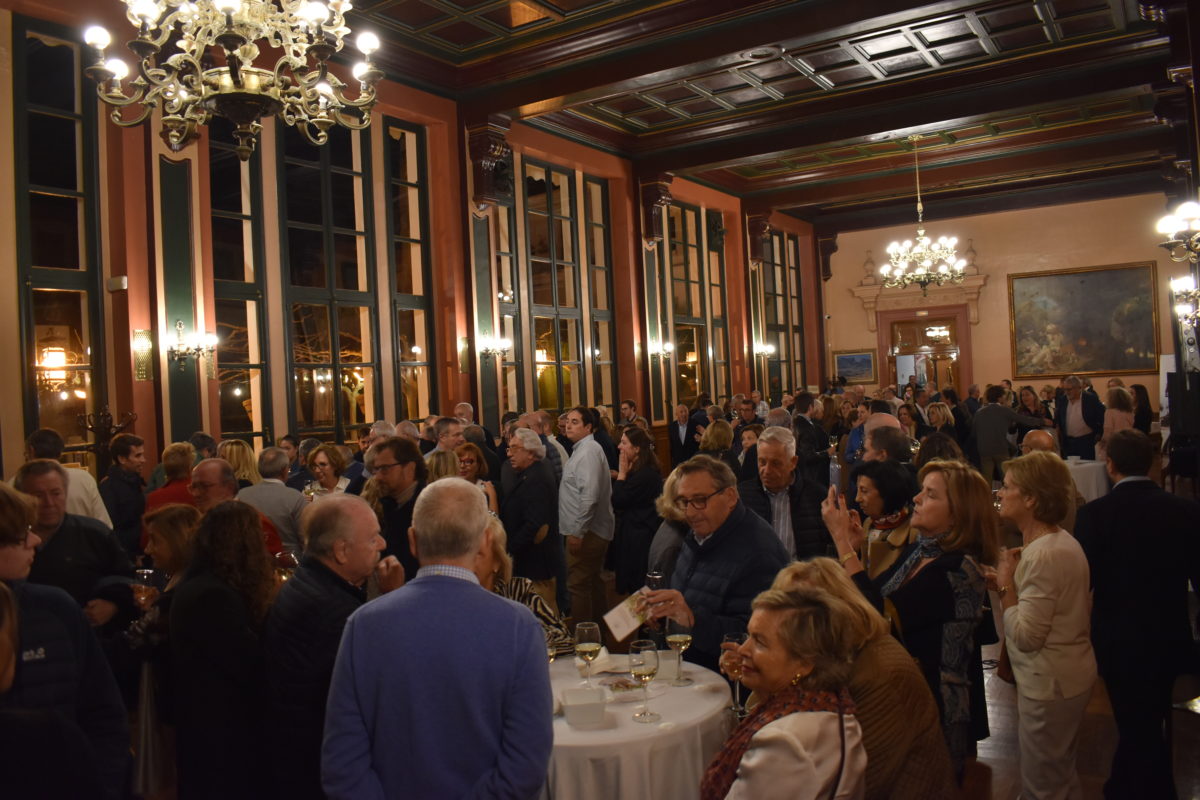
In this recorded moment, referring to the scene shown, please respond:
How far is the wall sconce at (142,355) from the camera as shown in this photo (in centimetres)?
766

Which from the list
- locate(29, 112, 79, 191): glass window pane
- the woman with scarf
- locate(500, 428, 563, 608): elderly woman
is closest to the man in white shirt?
locate(500, 428, 563, 608): elderly woman

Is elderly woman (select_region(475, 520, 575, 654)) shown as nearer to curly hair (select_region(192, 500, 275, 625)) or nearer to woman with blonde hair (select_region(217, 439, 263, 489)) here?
curly hair (select_region(192, 500, 275, 625))

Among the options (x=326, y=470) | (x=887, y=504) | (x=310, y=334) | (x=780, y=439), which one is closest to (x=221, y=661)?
(x=887, y=504)

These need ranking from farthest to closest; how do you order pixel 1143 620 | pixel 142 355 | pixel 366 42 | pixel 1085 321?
pixel 1085 321, pixel 142 355, pixel 366 42, pixel 1143 620

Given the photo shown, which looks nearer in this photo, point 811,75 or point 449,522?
point 449,522

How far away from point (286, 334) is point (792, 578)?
7.98 m

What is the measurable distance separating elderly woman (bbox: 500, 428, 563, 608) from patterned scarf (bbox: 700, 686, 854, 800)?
3344 millimetres

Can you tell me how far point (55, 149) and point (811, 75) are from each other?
8.71 m

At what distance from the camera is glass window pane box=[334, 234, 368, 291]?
10078mm

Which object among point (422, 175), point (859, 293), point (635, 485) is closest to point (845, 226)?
point (859, 293)

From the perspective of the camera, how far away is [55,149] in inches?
299

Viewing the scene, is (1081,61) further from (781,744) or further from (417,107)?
(781,744)

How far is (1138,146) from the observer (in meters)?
15.3

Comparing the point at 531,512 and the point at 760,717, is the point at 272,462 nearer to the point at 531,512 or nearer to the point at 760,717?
the point at 531,512
